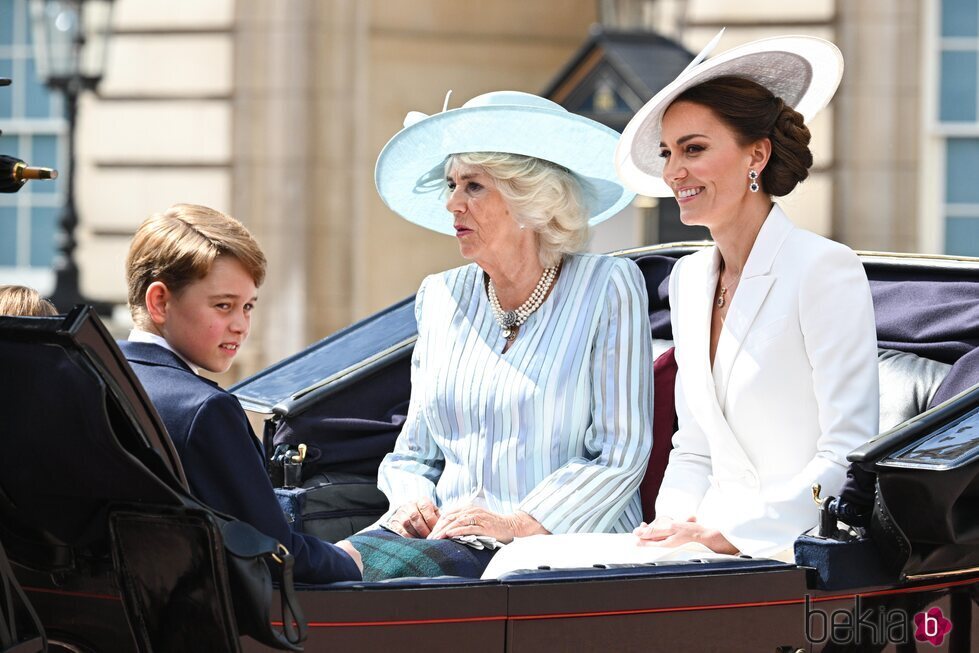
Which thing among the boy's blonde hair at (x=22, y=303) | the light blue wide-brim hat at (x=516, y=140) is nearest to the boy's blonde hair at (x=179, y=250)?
the boy's blonde hair at (x=22, y=303)

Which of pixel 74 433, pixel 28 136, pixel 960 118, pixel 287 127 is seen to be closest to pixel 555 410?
pixel 74 433

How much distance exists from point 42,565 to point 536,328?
1.20 metres

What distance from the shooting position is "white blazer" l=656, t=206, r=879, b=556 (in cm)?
243

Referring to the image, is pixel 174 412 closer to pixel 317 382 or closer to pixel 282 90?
pixel 317 382

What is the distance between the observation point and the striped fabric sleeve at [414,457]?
2.96 m

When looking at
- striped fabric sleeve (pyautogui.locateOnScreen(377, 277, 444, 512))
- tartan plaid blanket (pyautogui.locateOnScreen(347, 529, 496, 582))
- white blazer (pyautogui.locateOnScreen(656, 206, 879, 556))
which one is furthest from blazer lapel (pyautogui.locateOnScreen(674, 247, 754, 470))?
striped fabric sleeve (pyautogui.locateOnScreen(377, 277, 444, 512))

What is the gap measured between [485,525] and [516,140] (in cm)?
81

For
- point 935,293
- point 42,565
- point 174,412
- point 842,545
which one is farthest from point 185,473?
point 935,293

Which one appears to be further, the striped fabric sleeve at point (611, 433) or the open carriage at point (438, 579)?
the striped fabric sleeve at point (611, 433)

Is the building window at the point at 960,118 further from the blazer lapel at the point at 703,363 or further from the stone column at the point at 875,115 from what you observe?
the blazer lapel at the point at 703,363

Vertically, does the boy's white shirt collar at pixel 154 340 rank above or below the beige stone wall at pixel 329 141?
below

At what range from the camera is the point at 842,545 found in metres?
2.21

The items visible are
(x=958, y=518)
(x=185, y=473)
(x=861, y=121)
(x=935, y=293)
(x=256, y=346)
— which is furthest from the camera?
(x=256, y=346)

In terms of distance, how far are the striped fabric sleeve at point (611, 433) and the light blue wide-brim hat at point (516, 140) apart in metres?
0.28
